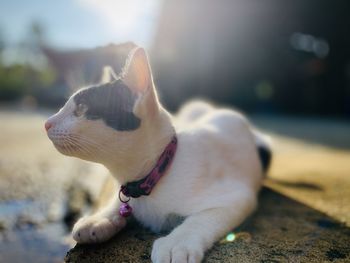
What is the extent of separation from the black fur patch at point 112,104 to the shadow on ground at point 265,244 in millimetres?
447

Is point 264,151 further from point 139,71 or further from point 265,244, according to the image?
point 139,71

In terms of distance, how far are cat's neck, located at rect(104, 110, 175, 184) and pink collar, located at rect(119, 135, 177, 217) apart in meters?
0.02

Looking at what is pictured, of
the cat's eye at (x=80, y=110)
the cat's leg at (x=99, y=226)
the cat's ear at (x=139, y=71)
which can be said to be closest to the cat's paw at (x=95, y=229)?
the cat's leg at (x=99, y=226)

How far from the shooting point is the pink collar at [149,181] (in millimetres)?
1564

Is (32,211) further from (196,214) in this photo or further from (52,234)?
(196,214)

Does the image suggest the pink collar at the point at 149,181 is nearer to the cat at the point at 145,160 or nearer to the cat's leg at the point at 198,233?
the cat at the point at 145,160

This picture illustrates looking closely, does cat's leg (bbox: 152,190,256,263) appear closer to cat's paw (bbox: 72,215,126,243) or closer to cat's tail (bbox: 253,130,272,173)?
cat's paw (bbox: 72,215,126,243)

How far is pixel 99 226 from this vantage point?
1.53 metres

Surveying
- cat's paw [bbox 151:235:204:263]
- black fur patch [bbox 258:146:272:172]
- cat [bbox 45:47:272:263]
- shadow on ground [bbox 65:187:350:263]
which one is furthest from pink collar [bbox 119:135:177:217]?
black fur patch [bbox 258:146:272:172]

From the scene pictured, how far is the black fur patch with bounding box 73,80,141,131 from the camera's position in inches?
58.9

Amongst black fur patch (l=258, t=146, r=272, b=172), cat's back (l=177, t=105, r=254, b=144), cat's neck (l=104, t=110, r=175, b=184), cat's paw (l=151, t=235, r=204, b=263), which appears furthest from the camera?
black fur patch (l=258, t=146, r=272, b=172)

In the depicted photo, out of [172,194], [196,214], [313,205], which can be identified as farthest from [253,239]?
[313,205]

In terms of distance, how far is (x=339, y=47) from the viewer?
36.7ft

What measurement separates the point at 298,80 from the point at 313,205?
10.5m
